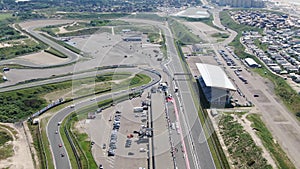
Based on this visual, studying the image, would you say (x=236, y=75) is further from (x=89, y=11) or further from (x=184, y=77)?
(x=89, y=11)

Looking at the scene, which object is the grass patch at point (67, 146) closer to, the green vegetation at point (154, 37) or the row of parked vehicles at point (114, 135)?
the row of parked vehicles at point (114, 135)

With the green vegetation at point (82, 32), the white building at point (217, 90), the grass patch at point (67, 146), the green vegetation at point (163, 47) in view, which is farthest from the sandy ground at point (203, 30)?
the grass patch at point (67, 146)

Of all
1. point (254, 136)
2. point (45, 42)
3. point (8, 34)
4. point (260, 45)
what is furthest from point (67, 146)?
point (8, 34)

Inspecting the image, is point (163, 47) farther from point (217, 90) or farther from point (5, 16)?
point (5, 16)

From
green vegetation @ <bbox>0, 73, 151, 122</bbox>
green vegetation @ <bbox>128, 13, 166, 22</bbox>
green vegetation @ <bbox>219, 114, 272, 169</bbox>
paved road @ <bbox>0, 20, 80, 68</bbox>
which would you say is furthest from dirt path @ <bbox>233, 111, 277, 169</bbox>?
green vegetation @ <bbox>128, 13, 166, 22</bbox>

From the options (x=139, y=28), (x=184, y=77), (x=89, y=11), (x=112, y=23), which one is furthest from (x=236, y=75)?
(x=89, y=11)

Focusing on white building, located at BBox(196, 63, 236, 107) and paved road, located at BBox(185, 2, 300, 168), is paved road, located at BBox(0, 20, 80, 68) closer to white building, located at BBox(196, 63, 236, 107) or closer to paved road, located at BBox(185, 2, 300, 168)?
white building, located at BBox(196, 63, 236, 107)
